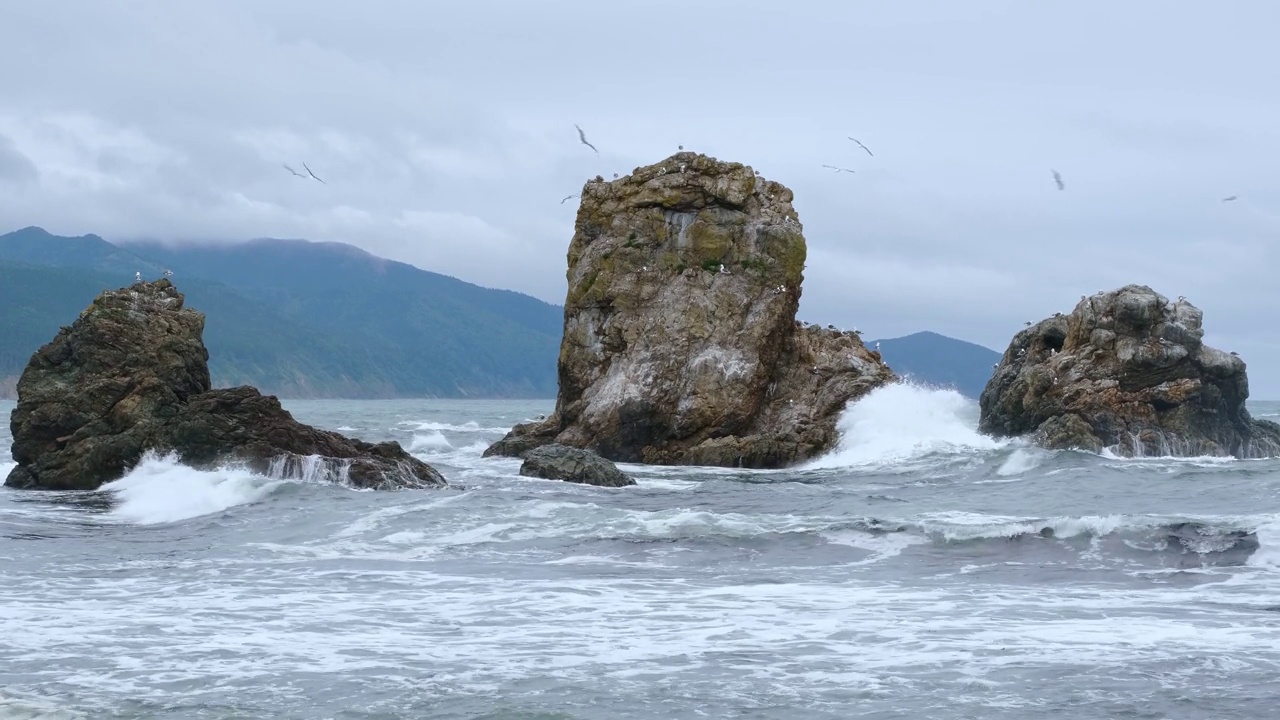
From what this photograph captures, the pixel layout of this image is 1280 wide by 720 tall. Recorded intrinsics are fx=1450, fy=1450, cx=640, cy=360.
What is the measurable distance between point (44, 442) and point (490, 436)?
100.0ft

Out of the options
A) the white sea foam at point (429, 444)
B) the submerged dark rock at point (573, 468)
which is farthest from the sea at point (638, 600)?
the white sea foam at point (429, 444)

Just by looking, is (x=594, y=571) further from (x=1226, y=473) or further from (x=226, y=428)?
(x=1226, y=473)

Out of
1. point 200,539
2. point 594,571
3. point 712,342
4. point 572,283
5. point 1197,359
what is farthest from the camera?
point 572,283

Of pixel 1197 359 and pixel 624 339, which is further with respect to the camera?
pixel 624 339

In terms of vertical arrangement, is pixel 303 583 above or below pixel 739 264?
below

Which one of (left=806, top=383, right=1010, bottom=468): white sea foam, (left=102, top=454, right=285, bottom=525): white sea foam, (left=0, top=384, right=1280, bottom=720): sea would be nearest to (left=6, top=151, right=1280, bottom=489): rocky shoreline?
(left=806, top=383, right=1010, bottom=468): white sea foam

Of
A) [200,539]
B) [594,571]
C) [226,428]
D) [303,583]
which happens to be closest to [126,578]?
[303,583]

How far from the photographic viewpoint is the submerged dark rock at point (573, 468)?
3212 cm

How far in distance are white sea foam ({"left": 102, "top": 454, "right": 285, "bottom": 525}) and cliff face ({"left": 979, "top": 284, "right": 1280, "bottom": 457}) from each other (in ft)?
69.6

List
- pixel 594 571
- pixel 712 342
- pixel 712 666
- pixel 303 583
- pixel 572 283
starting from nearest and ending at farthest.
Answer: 1. pixel 712 666
2. pixel 303 583
3. pixel 594 571
4. pixel 712 342
5. pixel 572 283

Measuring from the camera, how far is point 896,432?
41469 mm

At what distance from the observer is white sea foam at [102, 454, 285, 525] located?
2606 cm

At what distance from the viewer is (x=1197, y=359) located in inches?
1534

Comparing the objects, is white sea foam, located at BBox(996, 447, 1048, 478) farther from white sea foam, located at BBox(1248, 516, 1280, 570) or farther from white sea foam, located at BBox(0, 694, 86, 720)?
white sea foam, located at BBox(0, 694, 86, 720)
